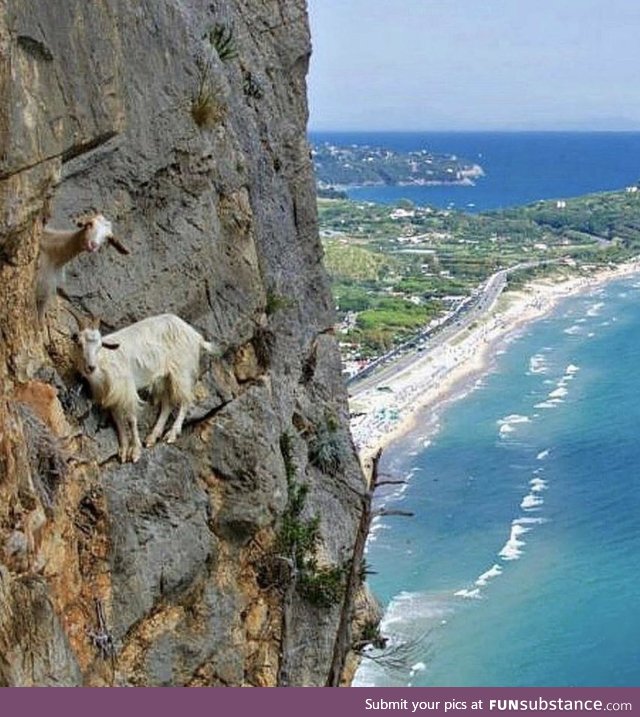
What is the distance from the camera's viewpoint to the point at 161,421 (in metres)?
11.8

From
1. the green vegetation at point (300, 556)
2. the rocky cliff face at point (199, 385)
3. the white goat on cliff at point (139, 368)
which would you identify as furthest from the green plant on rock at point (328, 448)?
the white goat on cliff at point (139, 368)

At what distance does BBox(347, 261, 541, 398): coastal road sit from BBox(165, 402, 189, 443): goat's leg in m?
65.4

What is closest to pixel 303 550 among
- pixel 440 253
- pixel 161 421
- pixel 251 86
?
pixel 161 421

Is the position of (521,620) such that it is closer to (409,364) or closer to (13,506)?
(13,506)

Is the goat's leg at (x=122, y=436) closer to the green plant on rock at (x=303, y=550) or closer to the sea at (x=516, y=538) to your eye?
the green plant on rock at (x=303, y=550)

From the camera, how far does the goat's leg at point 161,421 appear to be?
11.6m

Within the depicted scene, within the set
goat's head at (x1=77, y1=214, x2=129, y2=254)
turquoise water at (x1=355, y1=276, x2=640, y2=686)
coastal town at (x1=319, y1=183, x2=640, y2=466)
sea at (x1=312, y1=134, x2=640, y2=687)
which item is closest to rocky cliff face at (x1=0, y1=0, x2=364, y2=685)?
goat's head at (x1=77, y1=214, x2=129, y2=254)

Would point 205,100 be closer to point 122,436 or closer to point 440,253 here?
point 122,436

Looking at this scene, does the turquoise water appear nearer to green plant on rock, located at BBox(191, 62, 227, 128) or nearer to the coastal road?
the coastal road

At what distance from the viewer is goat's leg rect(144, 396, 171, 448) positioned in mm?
11648

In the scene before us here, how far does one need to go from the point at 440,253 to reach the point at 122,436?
148 m

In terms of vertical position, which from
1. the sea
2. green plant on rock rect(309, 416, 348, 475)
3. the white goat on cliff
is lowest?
the sea

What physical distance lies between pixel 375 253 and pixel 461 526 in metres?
105

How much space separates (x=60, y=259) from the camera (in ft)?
33.4
